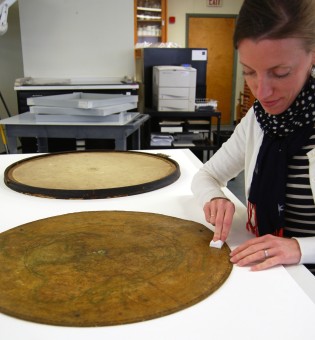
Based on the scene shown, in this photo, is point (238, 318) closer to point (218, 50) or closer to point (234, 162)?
point (234, 162)

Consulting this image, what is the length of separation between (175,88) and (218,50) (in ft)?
13.0

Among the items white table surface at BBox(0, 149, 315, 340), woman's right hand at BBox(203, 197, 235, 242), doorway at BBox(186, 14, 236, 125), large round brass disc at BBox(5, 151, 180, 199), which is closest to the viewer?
white table surface at BBox(0, 149, 315, 340)

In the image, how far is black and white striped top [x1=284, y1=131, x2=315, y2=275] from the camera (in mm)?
923

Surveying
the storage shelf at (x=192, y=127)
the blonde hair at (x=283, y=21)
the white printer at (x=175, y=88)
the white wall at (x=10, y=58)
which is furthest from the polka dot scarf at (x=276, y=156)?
the white wall at (x=10, y=58)

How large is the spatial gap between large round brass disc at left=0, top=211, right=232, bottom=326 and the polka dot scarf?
174 millimetres

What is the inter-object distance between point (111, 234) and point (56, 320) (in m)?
0.31

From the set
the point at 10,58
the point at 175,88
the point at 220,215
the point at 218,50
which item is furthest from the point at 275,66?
the point at 218,50

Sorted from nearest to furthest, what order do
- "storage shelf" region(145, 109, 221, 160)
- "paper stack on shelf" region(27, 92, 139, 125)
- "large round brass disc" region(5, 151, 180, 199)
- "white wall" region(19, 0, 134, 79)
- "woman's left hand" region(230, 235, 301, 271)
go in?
"woman's left hand" region(230, 235, 301, 271)
"large round brass disc" region(5, 151, 180, 199)
"paper stack on shelf" region(27, 92, 139, 125)
"white wall" region(19, 0, 134, 79)
"storage shelf" region(145, 109, 221, 160)

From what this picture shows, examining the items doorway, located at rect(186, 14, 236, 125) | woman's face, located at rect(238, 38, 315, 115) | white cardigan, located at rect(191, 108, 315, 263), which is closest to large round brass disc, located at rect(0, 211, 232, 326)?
white cardigan, located at rect(191, 108, 315, 263)

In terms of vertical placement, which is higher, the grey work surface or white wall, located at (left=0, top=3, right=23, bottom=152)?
white wall, located at (left=0, top=3, right=23, bottom=152)

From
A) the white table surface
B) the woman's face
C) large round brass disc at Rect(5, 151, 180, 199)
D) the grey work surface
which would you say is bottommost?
the grey work surface

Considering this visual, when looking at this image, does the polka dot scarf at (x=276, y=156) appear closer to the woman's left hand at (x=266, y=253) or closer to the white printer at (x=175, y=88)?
the woman's left hand at (x=266, y=253)

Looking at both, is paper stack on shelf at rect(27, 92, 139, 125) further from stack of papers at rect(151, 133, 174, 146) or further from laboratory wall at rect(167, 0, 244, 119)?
laboratory wall at rect(167, 0, 244, 119)

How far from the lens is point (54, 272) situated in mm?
663
